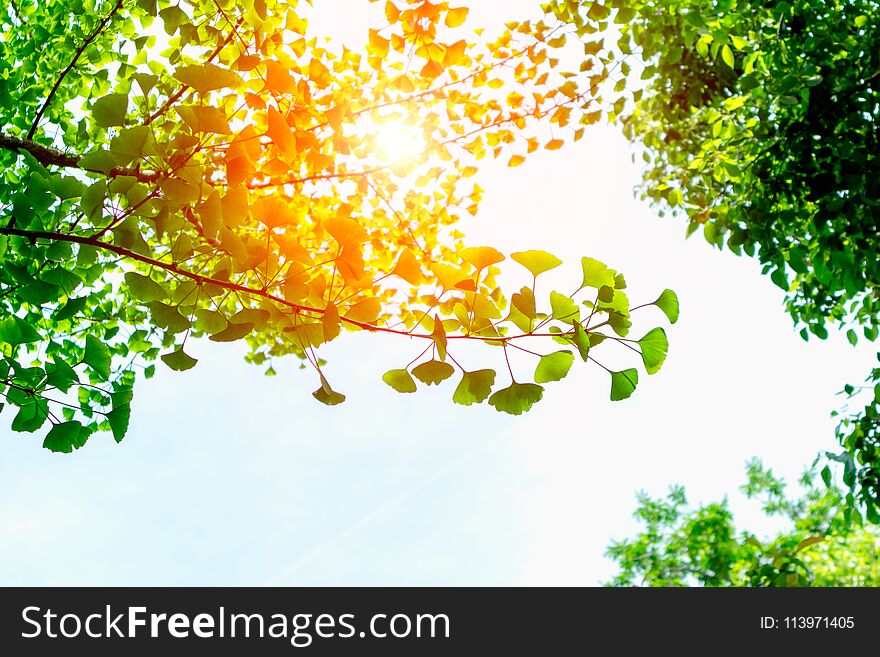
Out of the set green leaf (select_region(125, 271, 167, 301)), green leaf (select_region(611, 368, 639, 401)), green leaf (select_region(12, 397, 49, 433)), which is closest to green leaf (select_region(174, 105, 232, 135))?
green leaf (select_region(125, 271, 167, 301))

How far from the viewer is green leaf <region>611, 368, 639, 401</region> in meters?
1.29

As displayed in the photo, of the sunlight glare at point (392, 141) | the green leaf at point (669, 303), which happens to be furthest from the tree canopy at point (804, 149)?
the green leaf at point (669, 303)

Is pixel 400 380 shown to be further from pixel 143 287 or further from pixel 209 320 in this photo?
pixel 143 287

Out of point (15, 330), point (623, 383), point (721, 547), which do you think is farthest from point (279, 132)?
point (721, 547)

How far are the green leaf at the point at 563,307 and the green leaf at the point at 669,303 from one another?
24cm

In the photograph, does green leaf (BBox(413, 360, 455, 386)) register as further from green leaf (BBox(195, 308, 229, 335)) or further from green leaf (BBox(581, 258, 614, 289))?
green leaf (BBox(195, 308, 229, 335))

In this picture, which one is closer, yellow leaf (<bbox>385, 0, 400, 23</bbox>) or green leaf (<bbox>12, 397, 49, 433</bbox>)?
green leaf (<bbox>12, 397, 49, 433</bbox>)

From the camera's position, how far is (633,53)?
3.23 m

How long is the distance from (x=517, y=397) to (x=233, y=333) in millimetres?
638

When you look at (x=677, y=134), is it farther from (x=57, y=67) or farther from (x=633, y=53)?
(x=57, y=67)

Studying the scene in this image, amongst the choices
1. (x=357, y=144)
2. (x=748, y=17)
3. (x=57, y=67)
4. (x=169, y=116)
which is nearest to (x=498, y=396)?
(x=357, y=144)

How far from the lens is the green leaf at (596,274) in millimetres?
1217

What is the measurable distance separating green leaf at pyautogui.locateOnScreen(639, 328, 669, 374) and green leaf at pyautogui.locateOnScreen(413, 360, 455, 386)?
414mm

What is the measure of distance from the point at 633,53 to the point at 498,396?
2.67m
